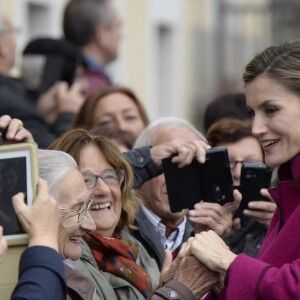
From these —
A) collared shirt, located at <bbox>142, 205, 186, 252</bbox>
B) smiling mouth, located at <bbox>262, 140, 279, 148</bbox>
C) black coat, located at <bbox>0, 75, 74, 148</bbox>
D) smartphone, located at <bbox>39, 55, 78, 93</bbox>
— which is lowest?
collared shirt, located at <bbox>142, 205, 186, 252</bbox>

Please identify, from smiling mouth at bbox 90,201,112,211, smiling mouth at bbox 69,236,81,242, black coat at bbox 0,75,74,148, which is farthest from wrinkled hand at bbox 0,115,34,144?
black coat at bbox 0,75,74,148

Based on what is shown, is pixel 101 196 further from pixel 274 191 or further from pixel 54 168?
pixel 274 191

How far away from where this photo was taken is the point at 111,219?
5.05 meters

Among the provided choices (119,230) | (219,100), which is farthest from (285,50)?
(219,100)

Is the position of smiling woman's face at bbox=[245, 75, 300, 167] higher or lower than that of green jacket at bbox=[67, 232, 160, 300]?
higher

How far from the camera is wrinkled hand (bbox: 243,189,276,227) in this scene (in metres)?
→ 5.71

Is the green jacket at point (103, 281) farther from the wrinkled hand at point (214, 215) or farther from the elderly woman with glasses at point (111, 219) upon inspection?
the wrinkled hand at point (214, 215)

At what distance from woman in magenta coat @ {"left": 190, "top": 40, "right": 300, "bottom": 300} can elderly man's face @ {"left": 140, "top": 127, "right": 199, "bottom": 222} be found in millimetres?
1285

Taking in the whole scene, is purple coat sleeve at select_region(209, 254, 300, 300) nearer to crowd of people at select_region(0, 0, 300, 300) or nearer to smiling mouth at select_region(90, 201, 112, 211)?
crowd of people at select_region(0, 0, 300, 300)

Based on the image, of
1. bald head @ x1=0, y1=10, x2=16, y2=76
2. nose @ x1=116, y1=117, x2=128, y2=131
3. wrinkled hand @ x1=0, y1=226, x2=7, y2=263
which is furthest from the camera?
bald head @ x1=0, y1=10, x2=16, y2=76

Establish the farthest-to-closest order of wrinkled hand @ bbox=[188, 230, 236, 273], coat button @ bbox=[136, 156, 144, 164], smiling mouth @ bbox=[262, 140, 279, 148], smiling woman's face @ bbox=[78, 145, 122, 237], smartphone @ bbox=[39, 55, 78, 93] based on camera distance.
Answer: smartphone @ bbox=[39, 55, 78, 93] < coat button @ bbox=[136, 156, 144, 164] < smiling woman's face @ bbox=[78, 145, 122, 237] < smiling mouth @ bbox=[262, 140, 279, 148] < wrinkled hand @ bbox=[188, 230, 236, 273]

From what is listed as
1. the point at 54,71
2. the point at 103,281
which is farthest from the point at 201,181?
the point at 54,71

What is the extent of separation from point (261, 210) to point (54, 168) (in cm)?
164

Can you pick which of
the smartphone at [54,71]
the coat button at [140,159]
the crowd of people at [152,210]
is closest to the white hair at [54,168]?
the crowd of people at [152,210]
